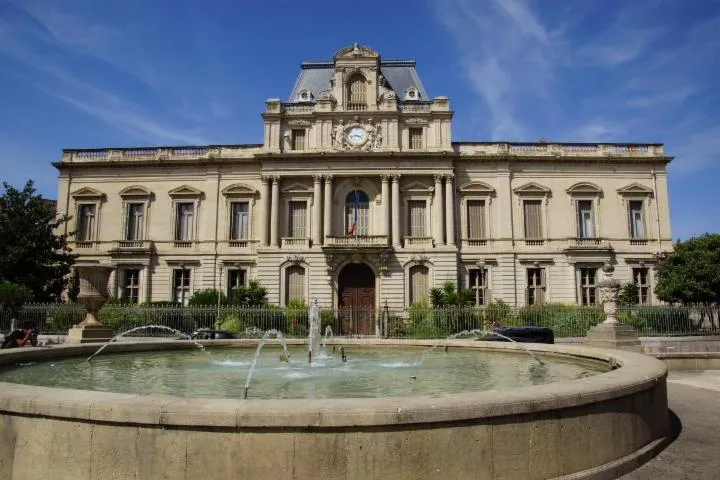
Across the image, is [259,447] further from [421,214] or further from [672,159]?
[672,159]

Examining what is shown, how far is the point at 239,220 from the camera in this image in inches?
1387

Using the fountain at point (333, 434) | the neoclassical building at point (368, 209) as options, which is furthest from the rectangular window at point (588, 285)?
the fountain at point (333, 434)

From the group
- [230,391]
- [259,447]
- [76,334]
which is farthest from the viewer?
[76,334]

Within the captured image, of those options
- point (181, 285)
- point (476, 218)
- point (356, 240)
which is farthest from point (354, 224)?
point (181, 285)

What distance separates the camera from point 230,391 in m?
Answer: 6.82

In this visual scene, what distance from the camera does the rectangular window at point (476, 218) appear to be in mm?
34406

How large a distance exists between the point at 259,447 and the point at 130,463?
104 centimetres

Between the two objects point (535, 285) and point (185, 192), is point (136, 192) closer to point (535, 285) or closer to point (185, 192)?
point (185, 192)

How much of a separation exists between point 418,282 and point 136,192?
20344 millimetres

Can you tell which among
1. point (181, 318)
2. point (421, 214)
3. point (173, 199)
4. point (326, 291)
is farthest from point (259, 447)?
point (173, 199)

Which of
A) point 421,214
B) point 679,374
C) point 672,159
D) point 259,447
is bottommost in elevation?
point 679,374

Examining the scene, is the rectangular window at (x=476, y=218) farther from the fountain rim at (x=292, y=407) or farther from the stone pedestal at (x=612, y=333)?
the fountain rim at (x=292, y=407)

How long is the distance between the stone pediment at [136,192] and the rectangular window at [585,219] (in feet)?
97.0

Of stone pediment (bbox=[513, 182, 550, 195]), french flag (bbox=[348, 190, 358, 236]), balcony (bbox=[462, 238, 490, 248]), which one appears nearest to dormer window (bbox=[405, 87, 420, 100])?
french flag (bbox=[348, 190, 358, 236])
